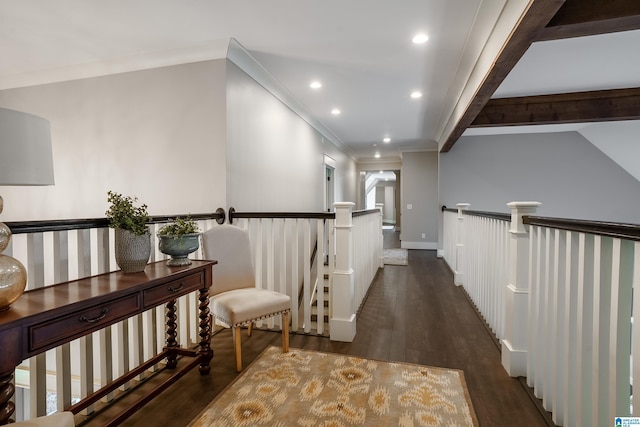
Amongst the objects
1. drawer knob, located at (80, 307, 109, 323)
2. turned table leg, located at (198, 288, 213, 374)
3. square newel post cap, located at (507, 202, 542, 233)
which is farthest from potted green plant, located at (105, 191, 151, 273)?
square newel post cap, located at (507, 202, 542, 233)

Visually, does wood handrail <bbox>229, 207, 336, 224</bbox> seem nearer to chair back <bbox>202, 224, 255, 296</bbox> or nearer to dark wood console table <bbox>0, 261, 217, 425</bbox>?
chair back <bbox>202, 224, 255, 296</bbox>

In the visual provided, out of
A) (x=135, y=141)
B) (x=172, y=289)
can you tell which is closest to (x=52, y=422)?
(x=172, y=289)

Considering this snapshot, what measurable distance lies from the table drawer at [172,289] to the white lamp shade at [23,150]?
709 mm

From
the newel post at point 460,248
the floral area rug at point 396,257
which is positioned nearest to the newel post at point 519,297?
the newel post at point 460,248

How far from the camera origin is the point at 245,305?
2078 millimetres

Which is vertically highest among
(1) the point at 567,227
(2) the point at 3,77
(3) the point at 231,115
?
(2) the point at 3,77

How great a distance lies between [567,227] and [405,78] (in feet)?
9.00

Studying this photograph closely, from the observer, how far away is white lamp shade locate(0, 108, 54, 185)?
94 centimetres

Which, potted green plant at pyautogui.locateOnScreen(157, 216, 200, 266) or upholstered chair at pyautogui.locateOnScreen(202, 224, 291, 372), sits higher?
potted green plant at pyautogui.locateOnScreen(157, 216, 200, 266)

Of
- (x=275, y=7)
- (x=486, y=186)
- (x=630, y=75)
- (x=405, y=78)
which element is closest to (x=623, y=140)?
(x=486, y=186)

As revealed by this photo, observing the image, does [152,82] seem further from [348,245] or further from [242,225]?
[348,245]

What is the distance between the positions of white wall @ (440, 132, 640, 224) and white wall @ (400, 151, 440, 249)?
4.08ft

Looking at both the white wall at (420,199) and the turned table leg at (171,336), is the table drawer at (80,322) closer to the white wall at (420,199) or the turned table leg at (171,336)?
the turned table leg at (171,336)

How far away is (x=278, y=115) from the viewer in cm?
401
